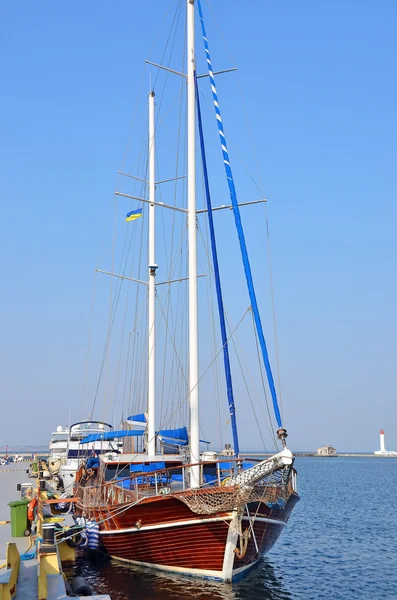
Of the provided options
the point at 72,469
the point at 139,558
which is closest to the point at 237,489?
the point at 139,558

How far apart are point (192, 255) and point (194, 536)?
8.66m

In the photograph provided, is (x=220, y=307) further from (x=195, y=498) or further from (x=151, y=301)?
(x=151, y=301)

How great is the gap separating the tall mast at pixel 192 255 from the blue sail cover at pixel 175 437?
7.20 m

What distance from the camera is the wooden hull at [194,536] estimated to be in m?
17.6

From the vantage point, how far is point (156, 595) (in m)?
17.8

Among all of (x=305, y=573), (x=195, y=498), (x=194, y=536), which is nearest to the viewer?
(x=195, y=498)

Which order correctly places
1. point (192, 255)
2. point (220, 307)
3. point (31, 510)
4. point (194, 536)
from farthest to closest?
point (220, 307)
point (192, 255)
point (31, 510)
point (194, 536)

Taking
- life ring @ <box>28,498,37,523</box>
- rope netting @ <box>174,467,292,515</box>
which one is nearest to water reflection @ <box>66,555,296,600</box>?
life ring @ <box>28,498,37,523</box>

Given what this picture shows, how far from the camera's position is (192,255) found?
20.4 m

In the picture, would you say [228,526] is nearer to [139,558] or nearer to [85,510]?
[139,558]

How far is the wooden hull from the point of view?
17.6 meters

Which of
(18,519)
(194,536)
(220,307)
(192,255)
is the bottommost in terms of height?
(194,536)

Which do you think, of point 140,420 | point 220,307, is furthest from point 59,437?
point 220,307

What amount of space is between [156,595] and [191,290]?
9.11m
